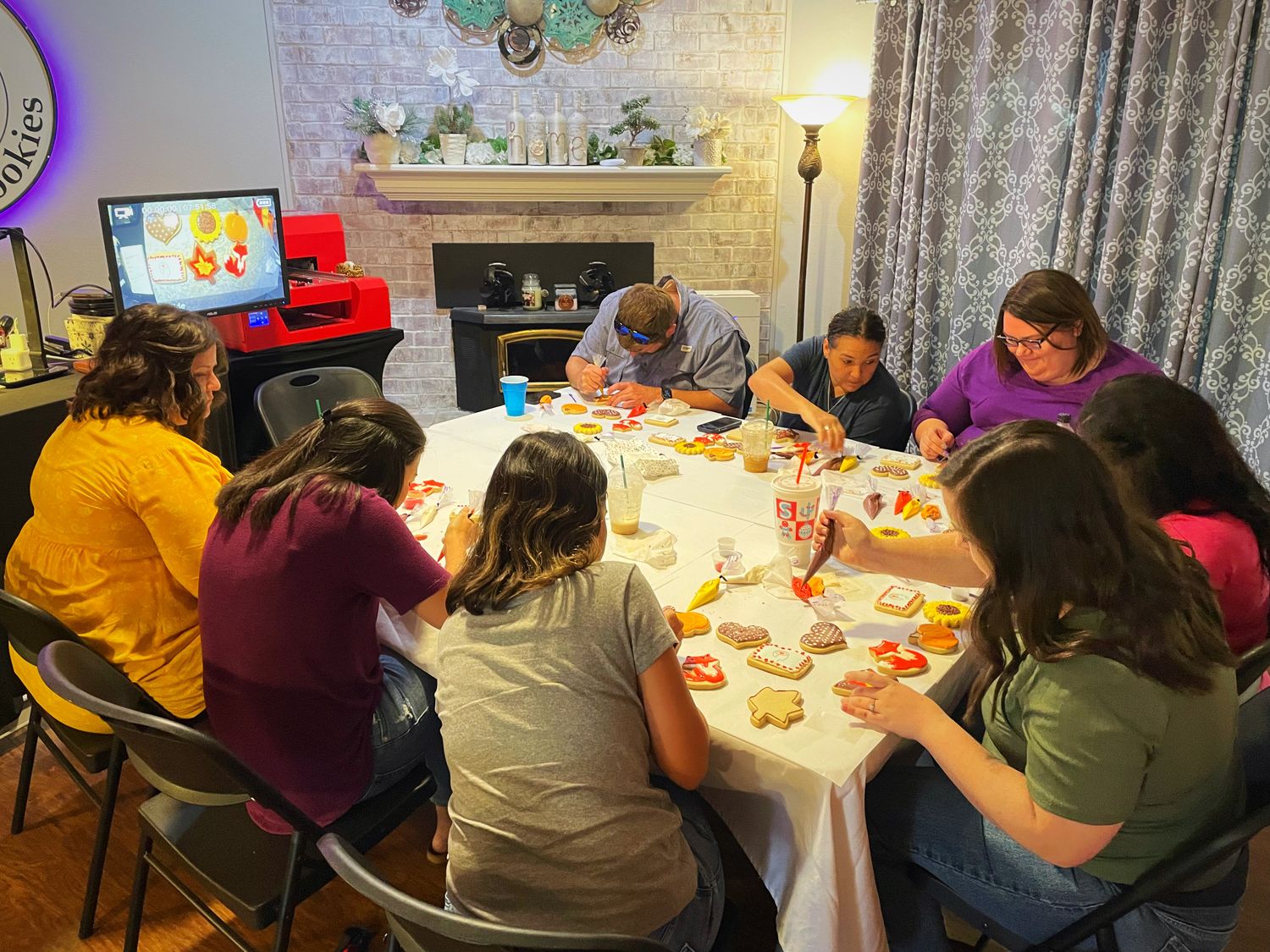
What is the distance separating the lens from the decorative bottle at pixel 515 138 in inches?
183

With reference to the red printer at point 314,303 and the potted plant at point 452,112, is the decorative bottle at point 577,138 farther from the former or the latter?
the red printer at point 314,303

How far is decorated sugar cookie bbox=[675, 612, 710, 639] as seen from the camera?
5.30 ft

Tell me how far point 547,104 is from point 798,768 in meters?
4.27

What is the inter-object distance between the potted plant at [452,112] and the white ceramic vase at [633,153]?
79 centimetres

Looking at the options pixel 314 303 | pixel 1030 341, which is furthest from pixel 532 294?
pixel 1030 341

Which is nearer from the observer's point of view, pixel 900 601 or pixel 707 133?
pixel 900 601

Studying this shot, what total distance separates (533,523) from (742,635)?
49 centimetres

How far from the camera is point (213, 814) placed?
1.61 m

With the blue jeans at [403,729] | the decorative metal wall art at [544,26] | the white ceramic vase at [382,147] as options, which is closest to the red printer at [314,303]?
the white ceramic vase at [382,147]

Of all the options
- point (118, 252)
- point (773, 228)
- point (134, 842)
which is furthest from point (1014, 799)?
point (773, 228)

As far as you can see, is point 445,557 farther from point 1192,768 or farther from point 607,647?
point 1192,768

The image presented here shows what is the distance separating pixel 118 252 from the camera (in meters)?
2.85

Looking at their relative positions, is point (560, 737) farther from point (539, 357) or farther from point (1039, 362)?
point (539, 357)

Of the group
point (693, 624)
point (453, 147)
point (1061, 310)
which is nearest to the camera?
point (693, 624)
